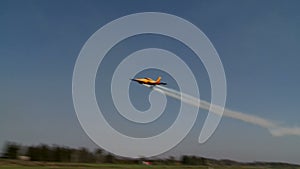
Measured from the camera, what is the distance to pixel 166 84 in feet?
217

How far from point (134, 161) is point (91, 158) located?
74.5ft

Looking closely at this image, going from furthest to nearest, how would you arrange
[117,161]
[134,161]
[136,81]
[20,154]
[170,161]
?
[170,161], [134,161], [117,161], [20,154], [136,81]

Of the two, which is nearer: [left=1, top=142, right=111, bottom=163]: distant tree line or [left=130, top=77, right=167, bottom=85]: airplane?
[left=130, top=77, right=167, bottom=85]: airplane

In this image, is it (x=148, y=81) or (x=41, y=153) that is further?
(x=41, y=153)

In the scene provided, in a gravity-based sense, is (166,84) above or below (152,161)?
below

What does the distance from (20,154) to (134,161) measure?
5849 cm

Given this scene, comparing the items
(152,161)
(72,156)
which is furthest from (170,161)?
(72,156)

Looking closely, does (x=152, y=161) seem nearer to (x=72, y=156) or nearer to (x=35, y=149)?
(x=72, y=156)

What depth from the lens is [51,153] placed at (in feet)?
495

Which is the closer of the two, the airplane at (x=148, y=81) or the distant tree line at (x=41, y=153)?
the airplane at (x=148, y=81)

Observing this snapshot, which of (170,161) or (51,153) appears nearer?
(51,153)

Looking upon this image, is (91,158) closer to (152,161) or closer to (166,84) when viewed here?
(152,161)

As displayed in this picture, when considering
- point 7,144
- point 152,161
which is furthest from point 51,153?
point 152,161

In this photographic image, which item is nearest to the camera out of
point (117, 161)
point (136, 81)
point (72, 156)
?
point (136, 81)
